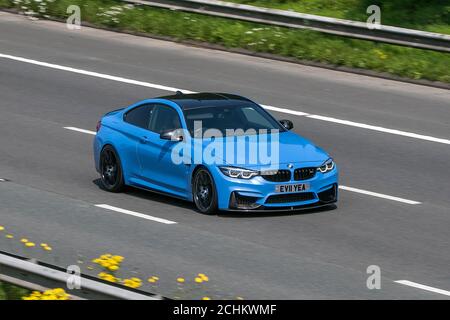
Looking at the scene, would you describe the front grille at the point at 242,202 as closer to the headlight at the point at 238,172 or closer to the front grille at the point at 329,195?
the headlight at the point at 238,172

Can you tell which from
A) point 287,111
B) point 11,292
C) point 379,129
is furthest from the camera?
point 287,111

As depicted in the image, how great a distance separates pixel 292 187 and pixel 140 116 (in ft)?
9.38

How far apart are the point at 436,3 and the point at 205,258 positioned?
14231mm

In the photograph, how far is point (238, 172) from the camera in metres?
14.8

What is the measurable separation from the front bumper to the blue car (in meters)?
0.01

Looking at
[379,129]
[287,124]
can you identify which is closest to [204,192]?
[287,124]

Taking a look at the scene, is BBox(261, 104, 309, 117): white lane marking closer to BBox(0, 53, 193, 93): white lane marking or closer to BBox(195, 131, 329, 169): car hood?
BBox(0, 53, 193, 93): white lane marking

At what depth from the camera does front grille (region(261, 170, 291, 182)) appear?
1480 centimetres

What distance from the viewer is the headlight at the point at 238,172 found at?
1475 cm

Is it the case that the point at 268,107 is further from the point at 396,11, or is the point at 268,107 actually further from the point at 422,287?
the point at 422,287

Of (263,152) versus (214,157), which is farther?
(263,152)

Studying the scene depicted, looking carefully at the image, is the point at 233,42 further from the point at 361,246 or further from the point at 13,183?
the point at 361,246

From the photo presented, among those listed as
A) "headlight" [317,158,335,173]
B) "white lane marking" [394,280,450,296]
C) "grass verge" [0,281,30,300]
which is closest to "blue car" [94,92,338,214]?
"headlight" [317,158,335,173]

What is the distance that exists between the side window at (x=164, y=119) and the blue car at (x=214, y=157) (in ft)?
0.04
